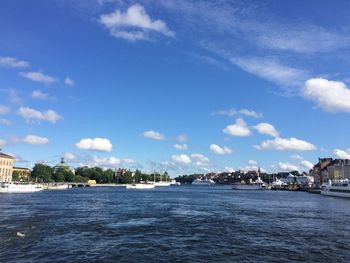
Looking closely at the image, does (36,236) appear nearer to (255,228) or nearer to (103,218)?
(103,218)

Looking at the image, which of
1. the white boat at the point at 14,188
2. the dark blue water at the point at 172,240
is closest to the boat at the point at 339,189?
the dark blue water at the point at 172,240

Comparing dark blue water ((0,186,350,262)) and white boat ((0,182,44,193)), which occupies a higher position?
white boat ((0,182,44,193))

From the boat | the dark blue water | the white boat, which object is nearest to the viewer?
the dark blue water

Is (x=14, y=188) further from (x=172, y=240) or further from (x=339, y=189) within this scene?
(x=172, y=240)

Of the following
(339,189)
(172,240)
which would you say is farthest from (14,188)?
(172,240)

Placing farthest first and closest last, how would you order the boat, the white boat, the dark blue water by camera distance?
the white boat → the boat → the dark blue water

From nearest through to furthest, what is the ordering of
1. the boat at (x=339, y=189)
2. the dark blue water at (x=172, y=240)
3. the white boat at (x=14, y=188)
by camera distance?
the dark blue water at (x=172, y=240), the boat at (x=339, y=189), the white boat at (x=14, y=188)

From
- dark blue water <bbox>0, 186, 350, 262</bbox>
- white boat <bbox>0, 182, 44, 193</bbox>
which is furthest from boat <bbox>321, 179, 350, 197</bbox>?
white boat <bbox>0, 182, 44, 193</bbox>

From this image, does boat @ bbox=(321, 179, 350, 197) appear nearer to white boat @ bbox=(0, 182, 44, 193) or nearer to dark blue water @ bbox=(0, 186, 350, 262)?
dark blue water @ bbox=(0, 186, 350, 262)

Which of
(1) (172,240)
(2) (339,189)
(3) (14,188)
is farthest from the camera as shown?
(3) (14,188)

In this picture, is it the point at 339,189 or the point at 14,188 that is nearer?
the point at 339,189

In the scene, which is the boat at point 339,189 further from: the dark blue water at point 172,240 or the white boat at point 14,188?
the white boat at point 14,188

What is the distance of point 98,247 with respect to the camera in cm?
3834

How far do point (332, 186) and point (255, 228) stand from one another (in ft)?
393
